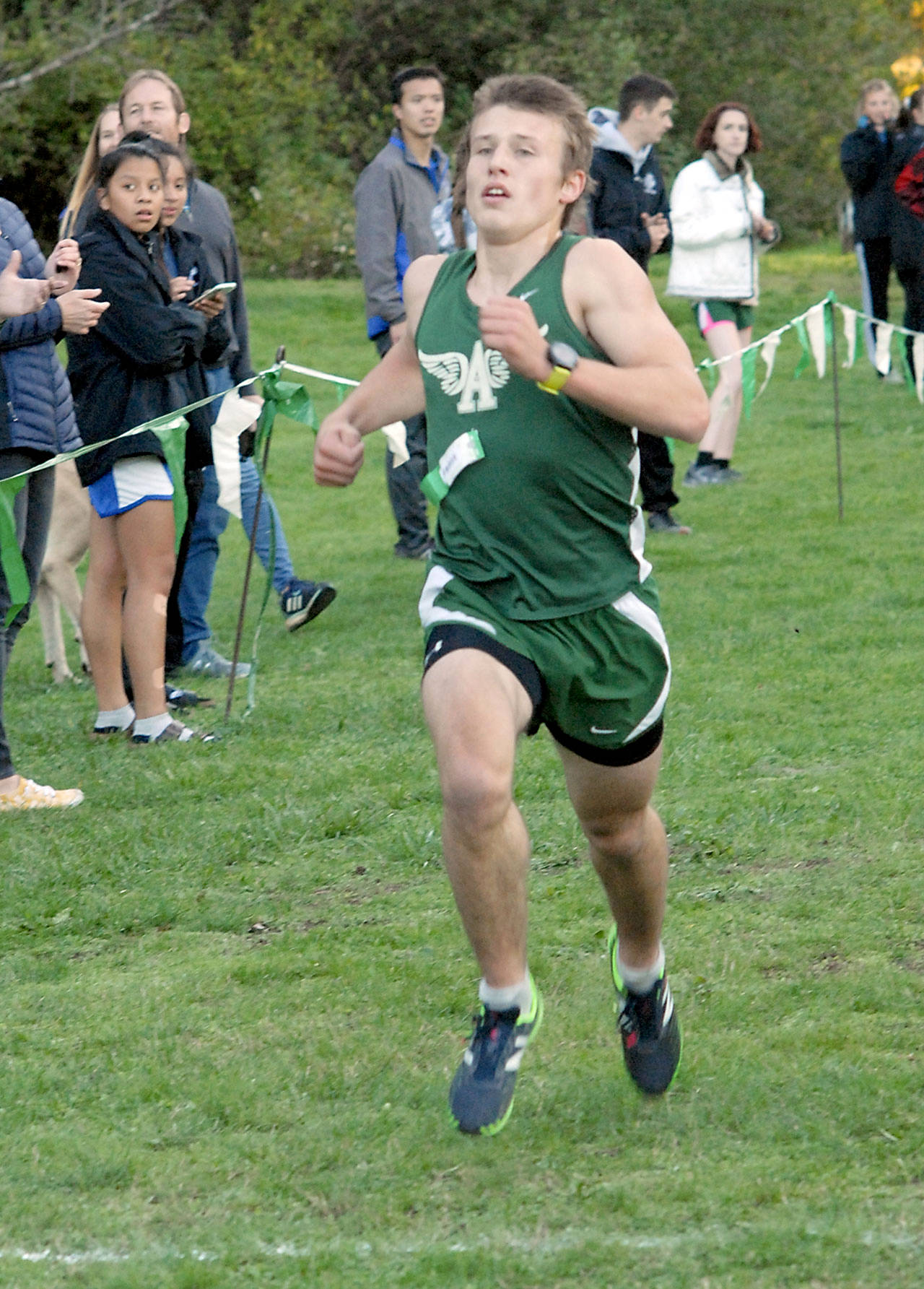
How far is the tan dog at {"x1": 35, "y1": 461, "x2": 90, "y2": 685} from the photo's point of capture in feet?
25.8

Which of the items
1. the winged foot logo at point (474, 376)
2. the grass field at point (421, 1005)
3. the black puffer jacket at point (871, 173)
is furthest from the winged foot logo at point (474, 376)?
the black puffer jacket at point (871, 173)

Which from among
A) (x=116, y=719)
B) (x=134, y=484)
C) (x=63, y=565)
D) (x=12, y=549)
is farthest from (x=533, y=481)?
(x=63, y=565)

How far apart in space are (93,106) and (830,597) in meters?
19.8

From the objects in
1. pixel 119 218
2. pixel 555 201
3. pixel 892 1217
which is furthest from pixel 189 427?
pixel 892 1217

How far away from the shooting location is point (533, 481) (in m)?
3.33

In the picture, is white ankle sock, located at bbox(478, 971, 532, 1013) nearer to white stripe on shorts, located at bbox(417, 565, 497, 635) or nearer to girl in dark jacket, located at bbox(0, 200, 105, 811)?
white stripe on shorts, located at bbox(417, 565, 497, 635)

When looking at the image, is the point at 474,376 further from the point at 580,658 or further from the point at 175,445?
the point at 175,445

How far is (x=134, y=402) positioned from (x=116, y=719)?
1.26 m

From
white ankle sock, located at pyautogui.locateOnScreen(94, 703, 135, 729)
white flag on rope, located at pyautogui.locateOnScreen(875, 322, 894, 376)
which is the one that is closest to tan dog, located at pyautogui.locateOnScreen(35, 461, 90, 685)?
white ankle sock, located at pyautogui.locateOnScreen(94, 703, 135, 729)

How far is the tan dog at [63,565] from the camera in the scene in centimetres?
786

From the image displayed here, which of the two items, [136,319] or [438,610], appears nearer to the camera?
[438,610]

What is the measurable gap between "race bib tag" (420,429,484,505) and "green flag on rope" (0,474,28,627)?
8.14ft

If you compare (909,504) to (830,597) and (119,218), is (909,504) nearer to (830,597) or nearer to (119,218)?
(830,597)

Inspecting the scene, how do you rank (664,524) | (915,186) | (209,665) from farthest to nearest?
1. (664,524)
2. (915,186)
3. (209,665)
